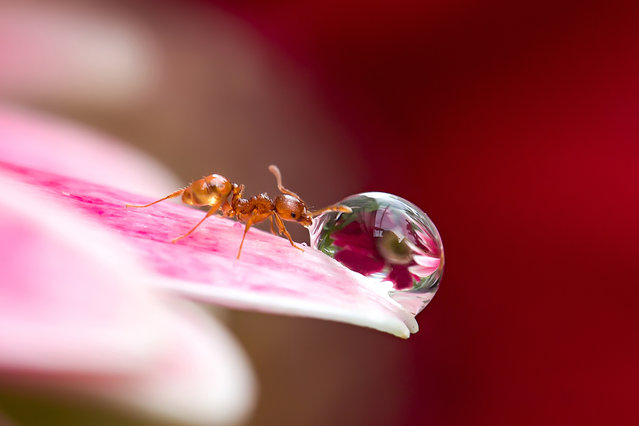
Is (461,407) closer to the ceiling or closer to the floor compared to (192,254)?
closer to the floor

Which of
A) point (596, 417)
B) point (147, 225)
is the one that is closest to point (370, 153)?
point (596, 417)

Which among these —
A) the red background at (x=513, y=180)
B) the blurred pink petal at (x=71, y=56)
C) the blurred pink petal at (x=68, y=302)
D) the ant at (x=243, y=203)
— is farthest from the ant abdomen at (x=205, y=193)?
the blurred pink petal at (x=71, y=56)

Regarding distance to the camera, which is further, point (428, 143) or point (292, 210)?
point (428, 143)

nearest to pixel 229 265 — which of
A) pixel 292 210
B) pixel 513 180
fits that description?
pixel 292 210

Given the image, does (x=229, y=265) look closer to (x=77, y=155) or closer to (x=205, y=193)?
(x=205, y=193)

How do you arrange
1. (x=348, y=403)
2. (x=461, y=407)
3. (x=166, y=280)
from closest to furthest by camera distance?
(x=166, y=280)
(x=461, y=407)
(x=348, y=403)

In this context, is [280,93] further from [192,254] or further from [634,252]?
[192,254]

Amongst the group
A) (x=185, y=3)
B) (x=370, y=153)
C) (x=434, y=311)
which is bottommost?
(x=434, y=311)
